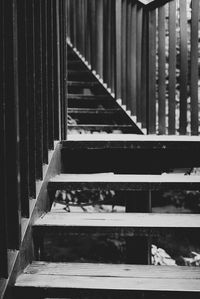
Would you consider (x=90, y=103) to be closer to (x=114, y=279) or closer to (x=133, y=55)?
(x=133, y=55)

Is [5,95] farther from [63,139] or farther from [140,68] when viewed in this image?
[140,68]

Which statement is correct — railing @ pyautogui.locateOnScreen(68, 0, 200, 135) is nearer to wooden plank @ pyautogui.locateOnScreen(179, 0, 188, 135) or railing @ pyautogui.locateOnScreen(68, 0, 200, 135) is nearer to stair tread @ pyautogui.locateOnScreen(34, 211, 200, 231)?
wooden plank @ pyautogui.locateOnScreen(179, 0, 188, 135)

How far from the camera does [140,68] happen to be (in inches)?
134

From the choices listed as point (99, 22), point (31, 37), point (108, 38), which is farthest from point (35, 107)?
point (99, 22)

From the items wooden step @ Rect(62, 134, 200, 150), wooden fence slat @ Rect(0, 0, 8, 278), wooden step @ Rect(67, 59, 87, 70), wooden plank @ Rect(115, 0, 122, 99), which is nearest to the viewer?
wooden fence slat @ Rect(0, 0, 8, 278)

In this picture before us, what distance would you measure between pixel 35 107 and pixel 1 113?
1.52ft

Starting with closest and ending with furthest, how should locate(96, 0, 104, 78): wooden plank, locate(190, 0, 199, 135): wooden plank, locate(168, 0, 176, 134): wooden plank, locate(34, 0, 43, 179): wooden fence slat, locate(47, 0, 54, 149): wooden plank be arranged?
locate(34, 0, 43, 179): wooden fence slat
locate(47, 0, 54, 149): wooden plank
locate(190, 0, 199, 135): wooden plank
locate(168, 0, 176, 134): wooden plank
locate(96, 0, 104, 78): wooden plank

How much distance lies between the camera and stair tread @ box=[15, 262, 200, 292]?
1.57m

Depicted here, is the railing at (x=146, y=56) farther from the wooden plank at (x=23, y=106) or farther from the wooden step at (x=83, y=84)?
the wooden plank at (x=23, y=106)

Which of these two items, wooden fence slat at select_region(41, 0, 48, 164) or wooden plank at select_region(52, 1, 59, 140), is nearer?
wooden fence slat at select_region(41, 0, 48, 164)

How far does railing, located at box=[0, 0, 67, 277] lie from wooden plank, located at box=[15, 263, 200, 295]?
177mm

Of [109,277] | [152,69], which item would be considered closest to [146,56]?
[152,69]

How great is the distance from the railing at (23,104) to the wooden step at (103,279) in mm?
166

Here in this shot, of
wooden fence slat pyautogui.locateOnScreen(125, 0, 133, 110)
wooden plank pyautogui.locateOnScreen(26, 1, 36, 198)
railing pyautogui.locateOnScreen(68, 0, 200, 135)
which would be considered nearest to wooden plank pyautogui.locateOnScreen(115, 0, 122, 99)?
railing pyautogui.locateOnScreen(68, 0, 200, 135)
